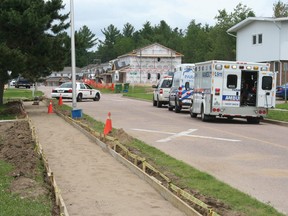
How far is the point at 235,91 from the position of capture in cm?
2188

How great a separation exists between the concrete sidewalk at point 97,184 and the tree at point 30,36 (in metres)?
10.5

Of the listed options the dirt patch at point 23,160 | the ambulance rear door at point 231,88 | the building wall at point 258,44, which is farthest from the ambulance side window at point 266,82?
the building wall at point 258,44

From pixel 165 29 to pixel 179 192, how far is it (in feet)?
497

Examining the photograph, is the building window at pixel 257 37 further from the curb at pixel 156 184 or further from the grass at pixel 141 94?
the curb at pixel 156 184

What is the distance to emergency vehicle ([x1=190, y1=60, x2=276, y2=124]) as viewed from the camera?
21797 millimetres

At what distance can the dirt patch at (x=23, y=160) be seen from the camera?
7.89 meters

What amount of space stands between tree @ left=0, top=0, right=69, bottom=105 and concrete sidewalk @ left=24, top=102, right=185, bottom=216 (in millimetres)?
10501

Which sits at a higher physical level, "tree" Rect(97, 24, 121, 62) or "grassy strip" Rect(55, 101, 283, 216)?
"tree" Rect(97, 24, 121, 62)

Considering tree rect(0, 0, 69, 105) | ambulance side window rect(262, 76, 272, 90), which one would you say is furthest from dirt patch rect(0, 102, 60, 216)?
ambulance side window rect(262, 76, 272, 90)

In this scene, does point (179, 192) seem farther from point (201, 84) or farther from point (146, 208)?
point (201, 84)

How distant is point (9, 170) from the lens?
384 inches

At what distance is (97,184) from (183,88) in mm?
19501

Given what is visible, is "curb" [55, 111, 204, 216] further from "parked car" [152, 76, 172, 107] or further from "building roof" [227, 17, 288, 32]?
"building roof" [227, 17, 288, 32]

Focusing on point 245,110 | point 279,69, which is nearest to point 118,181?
point 245,110
